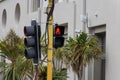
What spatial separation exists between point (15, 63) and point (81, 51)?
8.70 ft

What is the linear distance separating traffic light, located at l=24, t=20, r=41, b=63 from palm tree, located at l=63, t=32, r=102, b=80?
4.28 metres

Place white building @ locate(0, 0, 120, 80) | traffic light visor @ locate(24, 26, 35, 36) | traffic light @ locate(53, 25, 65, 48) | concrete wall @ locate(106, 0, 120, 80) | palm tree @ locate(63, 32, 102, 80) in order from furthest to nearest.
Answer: palm tree @ locate(63, 32, 102, 80) < white building @ locate(0, 0, 120, 80) < concrete wall @ locate(106, 0, 120, 80) < traffic light @ locate(53, 25, 65, 48) < traffic light visor @ locate(24, 26, 35, 36)

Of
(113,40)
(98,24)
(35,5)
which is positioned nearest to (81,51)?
(113,40)

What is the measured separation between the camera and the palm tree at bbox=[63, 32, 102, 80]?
1681 cm

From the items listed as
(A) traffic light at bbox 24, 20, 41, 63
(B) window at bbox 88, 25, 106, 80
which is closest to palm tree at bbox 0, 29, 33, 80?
(B) window at bbox 88, 25, 106, 80

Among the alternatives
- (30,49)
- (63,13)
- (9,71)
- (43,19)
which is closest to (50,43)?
(30,49)

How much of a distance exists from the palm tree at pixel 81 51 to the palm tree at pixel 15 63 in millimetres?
1498

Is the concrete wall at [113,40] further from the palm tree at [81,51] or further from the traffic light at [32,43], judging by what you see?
the traffic light at [32,43]

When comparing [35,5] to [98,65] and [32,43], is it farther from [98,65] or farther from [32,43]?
[32,43]

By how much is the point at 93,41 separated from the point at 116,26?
1.01 m

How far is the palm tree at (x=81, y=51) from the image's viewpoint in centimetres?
1681

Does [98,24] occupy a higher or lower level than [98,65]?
higher

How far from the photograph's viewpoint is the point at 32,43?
12625mm

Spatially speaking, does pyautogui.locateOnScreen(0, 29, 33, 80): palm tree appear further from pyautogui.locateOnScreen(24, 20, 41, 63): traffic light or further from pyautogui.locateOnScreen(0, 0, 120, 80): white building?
pyautogui.locateOnScreen(24, 20, 41, 63): traffic light
